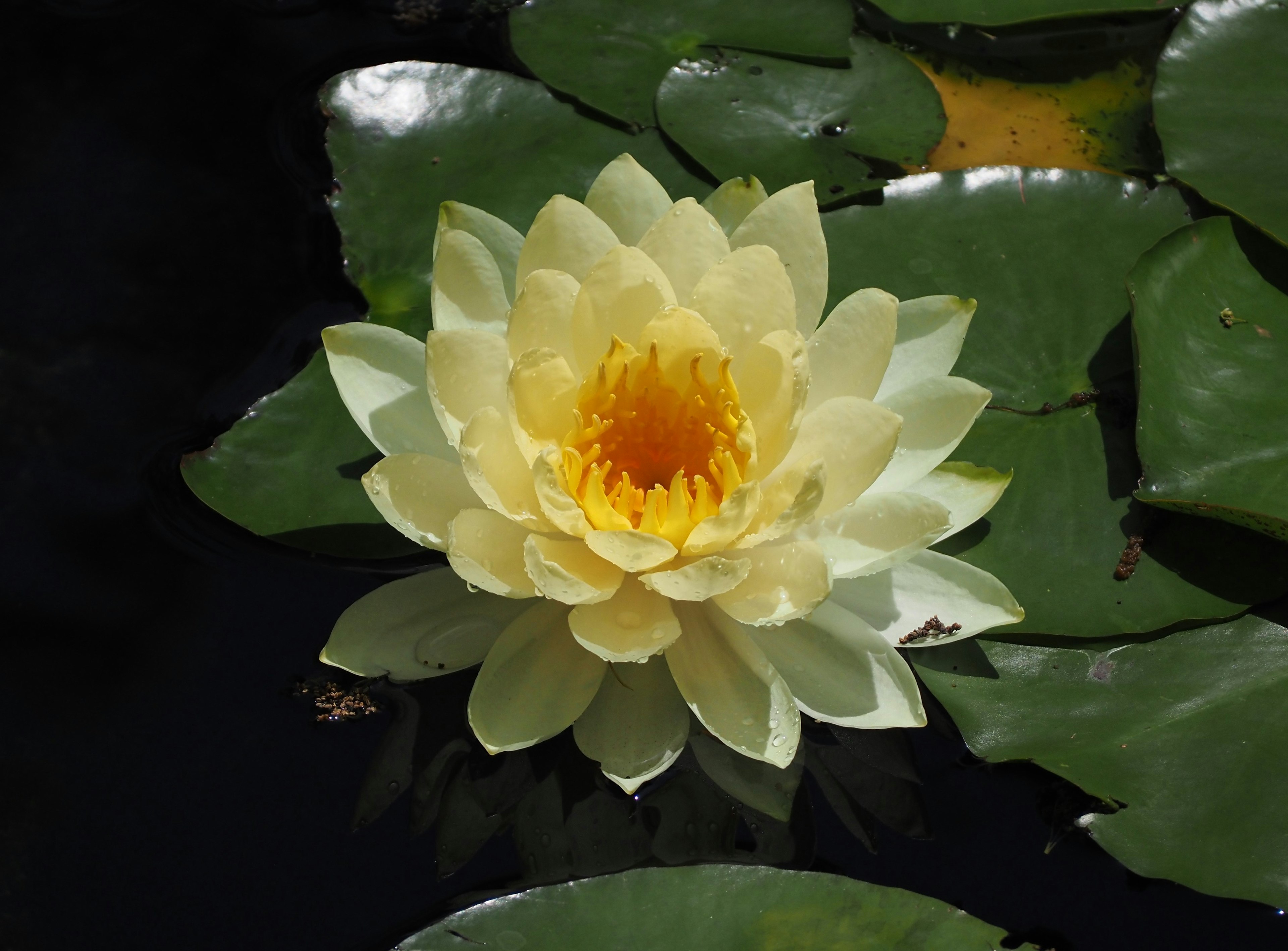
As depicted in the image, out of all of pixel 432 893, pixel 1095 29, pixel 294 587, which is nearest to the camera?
pixel 432 893

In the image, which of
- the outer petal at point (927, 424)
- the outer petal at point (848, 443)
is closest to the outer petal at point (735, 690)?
the outer petal at point (848, 443)

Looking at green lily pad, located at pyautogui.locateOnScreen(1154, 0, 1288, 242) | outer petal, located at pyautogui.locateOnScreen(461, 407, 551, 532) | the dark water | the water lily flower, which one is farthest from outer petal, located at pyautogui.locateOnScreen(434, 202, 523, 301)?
green lily pad, located at pyautogui.locateOnScreen(1154, 0, 1288, 242)

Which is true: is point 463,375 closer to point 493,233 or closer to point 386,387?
point 386,387

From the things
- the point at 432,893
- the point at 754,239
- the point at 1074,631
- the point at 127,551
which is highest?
the point at 754,239

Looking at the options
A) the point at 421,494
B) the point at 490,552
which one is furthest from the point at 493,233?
the point at 490,552

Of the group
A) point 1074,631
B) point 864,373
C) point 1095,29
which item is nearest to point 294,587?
point 864,373

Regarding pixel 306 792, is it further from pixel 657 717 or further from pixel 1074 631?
pixel 1074 631

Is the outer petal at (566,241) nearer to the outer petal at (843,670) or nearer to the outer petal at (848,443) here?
the outer petal at (848,443)
